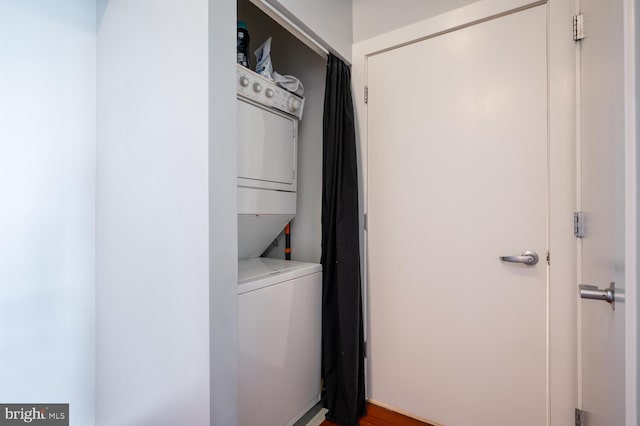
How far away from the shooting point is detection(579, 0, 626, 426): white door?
24.7 inches

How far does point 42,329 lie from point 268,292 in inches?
46.8

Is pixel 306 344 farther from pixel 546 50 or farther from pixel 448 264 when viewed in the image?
pixel 546 50

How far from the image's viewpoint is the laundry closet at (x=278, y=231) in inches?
52.1

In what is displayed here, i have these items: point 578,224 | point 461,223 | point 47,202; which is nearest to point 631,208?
point 578,224

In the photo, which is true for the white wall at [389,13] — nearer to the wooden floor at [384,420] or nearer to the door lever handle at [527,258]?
the door lever handle at [527,258]

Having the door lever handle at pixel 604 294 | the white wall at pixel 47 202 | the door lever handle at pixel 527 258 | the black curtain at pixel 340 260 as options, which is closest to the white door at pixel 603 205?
the door lever handle at pixel 604 294

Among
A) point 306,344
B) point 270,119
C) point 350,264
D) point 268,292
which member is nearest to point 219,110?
point 270,119

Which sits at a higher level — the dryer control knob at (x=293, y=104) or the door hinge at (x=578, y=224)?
the dryer control knob at (x=293, y=104)

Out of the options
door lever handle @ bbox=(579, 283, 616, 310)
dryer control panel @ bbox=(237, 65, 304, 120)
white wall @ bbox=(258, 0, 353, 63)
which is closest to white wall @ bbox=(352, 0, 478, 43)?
white wall @ bbox=(258, 0, 353, 63)

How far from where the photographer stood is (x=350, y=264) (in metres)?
1.65

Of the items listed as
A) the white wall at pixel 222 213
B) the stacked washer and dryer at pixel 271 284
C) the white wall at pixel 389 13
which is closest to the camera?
the white wall at pixel 222 213

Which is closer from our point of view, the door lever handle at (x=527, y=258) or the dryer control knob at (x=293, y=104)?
the door lever handle at (x=527, y=258)

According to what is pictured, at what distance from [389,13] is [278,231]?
154cm

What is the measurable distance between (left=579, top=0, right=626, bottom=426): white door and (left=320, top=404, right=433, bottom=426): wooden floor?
85 centimetres
